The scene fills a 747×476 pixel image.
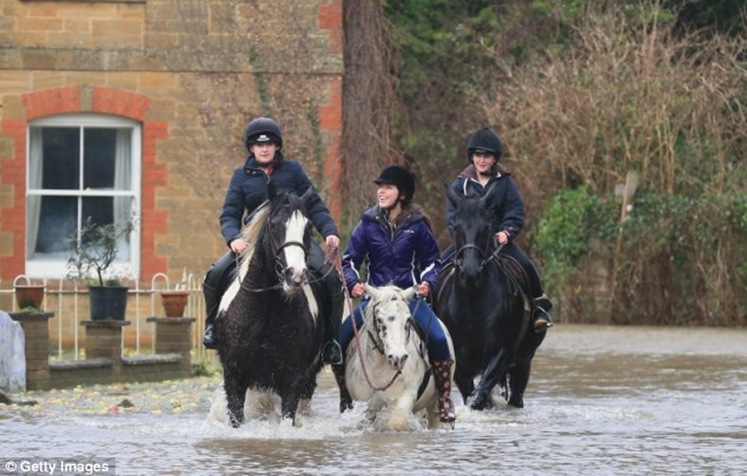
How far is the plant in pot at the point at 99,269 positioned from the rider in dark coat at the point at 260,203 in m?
6.20

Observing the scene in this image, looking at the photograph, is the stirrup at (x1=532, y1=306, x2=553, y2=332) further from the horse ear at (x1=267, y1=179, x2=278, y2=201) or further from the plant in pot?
the plant in pot

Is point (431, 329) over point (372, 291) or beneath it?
beneath

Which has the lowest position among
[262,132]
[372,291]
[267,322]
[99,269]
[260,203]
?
[267,322]

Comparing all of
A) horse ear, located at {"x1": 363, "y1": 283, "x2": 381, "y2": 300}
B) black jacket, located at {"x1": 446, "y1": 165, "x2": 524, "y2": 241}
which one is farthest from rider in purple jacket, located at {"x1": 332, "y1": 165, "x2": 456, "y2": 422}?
black jacket, located at {"x1": 446, "y1": 165, "x2": 524, "y2": 241}

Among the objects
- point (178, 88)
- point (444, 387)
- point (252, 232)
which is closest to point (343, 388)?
point (444, 387)

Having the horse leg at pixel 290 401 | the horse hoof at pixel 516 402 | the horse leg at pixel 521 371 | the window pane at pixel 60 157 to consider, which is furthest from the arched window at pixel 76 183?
the horse leg at pixel 290 401

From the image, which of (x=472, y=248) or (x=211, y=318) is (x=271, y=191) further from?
(x=472, y=248)

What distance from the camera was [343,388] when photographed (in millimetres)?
13859

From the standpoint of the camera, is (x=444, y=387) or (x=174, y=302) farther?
(x=174, y=302)

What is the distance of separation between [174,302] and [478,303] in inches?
247

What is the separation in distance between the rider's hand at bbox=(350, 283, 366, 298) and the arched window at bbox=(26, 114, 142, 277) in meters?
12.0

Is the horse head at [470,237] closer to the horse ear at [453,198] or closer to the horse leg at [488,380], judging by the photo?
the horse ear at [453,198]

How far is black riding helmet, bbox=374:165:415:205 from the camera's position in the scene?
1378 cm

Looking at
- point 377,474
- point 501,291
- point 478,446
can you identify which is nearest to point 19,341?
point 501,291
